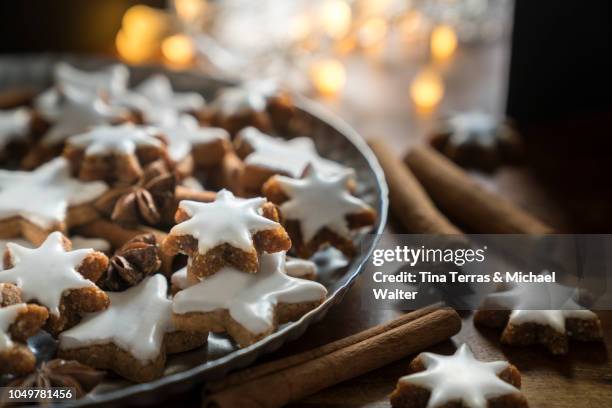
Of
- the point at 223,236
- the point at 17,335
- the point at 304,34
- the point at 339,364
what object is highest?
the point at 304,34

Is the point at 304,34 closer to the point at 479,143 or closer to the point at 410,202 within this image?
the point at 479,143

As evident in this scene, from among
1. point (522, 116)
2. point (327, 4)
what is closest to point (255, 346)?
point (522, 116)

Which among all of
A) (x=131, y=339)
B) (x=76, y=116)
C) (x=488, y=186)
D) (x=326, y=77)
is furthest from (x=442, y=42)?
(x=131, y=339)

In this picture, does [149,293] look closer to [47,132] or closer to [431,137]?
[47,132]

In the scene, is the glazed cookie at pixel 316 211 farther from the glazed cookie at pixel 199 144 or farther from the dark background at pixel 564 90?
the dark background at pixel 564 90

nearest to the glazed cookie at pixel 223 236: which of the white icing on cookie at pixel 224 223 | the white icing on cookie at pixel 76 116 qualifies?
the white icing on cookie at pixel 224 223

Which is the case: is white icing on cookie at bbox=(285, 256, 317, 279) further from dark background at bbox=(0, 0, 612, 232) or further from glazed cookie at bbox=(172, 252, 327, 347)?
dark background at bbox=(0, 0, 612, 232)

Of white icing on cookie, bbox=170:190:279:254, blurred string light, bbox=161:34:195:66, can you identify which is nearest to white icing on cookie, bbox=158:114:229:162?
white icing on cookie, bbox=170:190:279:254

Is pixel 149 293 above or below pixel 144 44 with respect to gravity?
below
